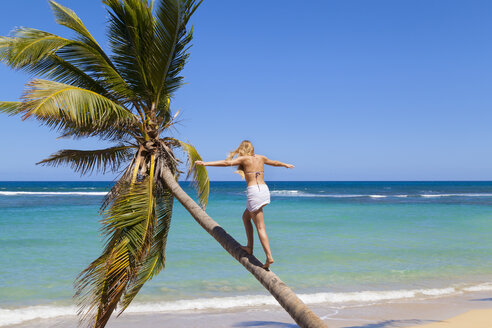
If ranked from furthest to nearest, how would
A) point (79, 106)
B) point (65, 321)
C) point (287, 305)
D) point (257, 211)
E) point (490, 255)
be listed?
1. point (490, 255)
2. point (65, 321)
3. point (79, 106)
4. point (257, 211)
5. point (287, 305)

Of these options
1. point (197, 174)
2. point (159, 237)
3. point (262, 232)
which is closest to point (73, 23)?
point (197, 174)

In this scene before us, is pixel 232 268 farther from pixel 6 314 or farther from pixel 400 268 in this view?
pixel 6 314

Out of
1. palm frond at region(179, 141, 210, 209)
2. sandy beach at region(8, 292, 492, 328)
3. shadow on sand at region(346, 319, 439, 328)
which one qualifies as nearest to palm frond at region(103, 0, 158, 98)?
palm frond at region(179, 141, 210, 209)

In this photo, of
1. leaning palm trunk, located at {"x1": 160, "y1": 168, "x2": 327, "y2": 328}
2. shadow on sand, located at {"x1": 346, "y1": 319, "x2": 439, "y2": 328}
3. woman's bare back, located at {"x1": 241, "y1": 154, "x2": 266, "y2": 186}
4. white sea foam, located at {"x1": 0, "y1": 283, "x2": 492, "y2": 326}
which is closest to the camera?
leaning palm trunk, located at {"x1": 160, "y1": 168, "x2": 327, "y2": 328}

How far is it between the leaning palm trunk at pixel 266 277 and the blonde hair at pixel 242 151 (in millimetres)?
663

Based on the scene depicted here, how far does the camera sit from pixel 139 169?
608cm

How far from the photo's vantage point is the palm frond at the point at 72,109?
5.00 metres

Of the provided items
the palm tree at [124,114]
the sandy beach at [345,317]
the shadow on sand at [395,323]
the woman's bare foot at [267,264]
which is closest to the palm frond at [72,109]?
the palm tree at [124,114]

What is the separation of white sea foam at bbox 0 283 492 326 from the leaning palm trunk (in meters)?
4.86

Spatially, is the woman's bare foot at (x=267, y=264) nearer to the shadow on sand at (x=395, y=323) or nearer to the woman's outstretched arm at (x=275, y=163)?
the woman's outstretched arm at (x=275, y=163)

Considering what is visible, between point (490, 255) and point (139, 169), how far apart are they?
48.0 feet

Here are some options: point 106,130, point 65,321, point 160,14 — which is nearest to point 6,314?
point 65,321

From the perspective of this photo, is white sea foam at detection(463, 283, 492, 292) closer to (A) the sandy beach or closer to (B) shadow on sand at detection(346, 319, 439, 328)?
(A) the sandy beach

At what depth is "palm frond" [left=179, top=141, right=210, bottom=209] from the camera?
653 centimetres
